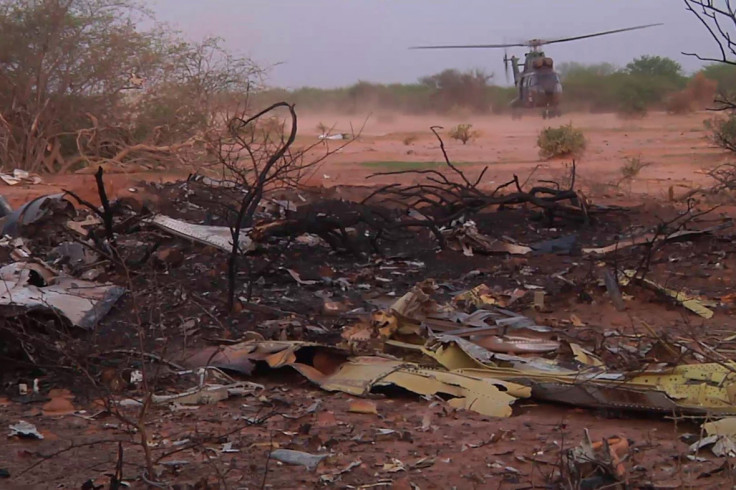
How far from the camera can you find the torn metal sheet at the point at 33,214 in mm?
9992

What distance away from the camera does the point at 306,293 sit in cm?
814

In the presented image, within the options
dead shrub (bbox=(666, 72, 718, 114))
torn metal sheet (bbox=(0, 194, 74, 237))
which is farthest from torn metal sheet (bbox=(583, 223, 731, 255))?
dead shrub (bbox=(666, 72, 718, 114))

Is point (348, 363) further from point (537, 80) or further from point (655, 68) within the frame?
point (655, 68)

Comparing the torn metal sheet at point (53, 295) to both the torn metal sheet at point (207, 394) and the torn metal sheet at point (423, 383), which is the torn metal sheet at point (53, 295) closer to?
the torn metal sheet at point (207, 394)

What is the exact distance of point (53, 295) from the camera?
6.43 metres

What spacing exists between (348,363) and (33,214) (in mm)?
5626

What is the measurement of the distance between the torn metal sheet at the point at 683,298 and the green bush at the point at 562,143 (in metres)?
21.5

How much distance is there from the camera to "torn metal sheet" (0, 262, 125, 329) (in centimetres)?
581

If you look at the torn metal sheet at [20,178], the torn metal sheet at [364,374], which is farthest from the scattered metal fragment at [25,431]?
the torn metal sheet at [20,178]

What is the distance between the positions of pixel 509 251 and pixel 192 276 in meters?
3.72

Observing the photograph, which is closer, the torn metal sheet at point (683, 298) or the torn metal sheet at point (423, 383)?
the torn metal sheet at point (423, 383)

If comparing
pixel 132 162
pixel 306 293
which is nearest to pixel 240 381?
pixel 306 293

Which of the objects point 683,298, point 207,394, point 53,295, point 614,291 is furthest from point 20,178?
point 207,394

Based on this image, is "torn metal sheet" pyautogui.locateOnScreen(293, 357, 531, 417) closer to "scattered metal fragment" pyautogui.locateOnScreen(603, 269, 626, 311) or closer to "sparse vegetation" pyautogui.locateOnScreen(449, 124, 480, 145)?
"scattered metal fragment" pyautogui.locateOnScreen(603, 269, 626, 311)
